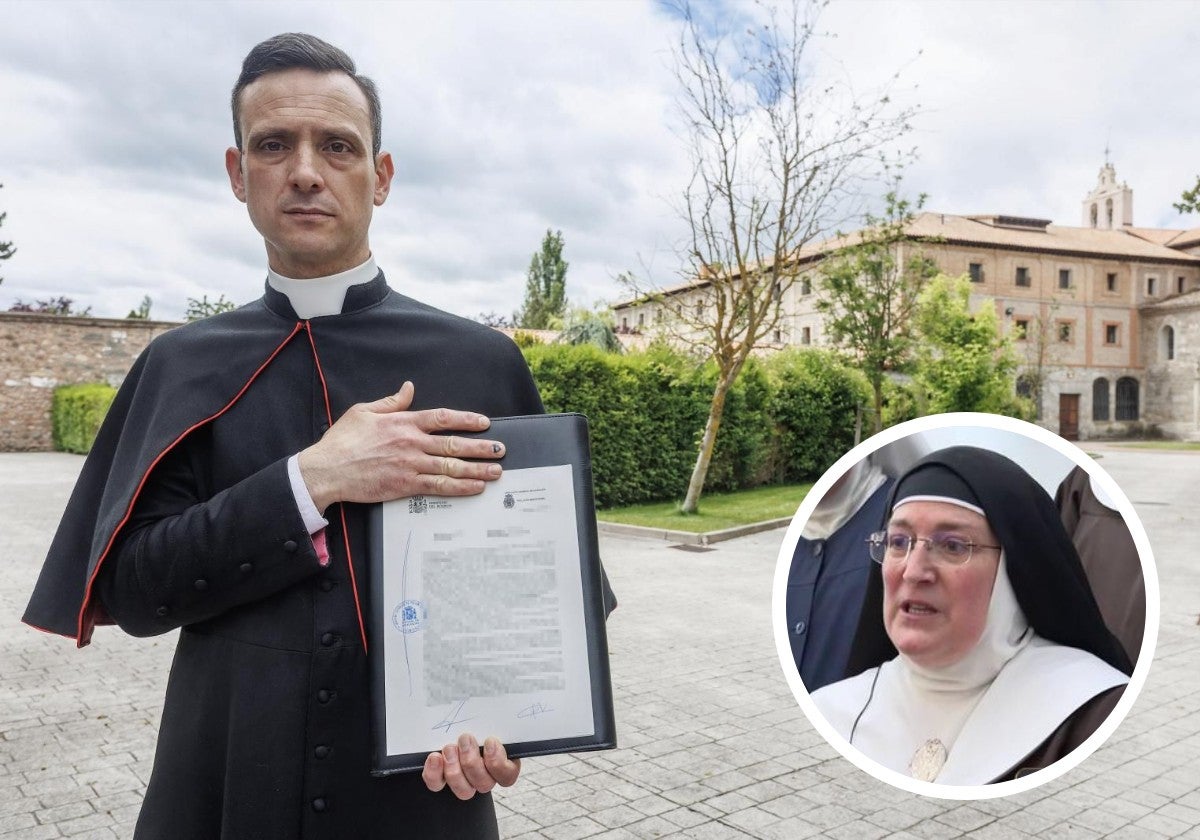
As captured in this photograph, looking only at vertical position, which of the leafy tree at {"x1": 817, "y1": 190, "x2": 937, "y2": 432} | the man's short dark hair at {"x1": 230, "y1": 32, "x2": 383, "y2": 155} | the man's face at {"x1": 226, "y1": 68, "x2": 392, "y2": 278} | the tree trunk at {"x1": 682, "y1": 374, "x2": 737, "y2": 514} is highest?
the leafy tree at {"x1": 817, "y1": 190, "x2": 937, "y2": 432}

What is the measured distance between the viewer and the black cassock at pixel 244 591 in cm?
151

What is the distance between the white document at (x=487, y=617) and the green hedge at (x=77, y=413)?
97.1 feet

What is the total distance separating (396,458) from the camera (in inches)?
57.9

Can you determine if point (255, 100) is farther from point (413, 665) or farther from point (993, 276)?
point (993, 276)

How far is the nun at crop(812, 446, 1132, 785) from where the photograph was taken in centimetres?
130

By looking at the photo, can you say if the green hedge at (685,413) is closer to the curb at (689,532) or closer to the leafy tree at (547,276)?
the curb at (689,532)

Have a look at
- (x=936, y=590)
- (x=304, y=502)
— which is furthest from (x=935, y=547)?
(x=304, y=502)

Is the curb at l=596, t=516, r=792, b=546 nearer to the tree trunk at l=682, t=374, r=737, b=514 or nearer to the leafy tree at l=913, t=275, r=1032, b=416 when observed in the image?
the tree trunk at l=682, t=374, r=737, b=514

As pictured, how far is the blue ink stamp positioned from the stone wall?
119 ft

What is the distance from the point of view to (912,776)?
56.8 inches

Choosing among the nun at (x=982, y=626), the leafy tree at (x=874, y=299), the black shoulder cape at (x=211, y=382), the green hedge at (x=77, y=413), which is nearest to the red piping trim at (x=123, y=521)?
the black shoulder cape at (x=211, y=382)

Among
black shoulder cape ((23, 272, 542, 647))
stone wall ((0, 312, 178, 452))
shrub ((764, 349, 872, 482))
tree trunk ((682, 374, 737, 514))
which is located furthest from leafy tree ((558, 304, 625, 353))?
black shoulder cape ((23, 272, 542, 647))

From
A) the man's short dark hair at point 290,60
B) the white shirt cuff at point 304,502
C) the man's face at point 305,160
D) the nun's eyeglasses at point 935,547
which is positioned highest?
the man's short dark hair at point 290,60
